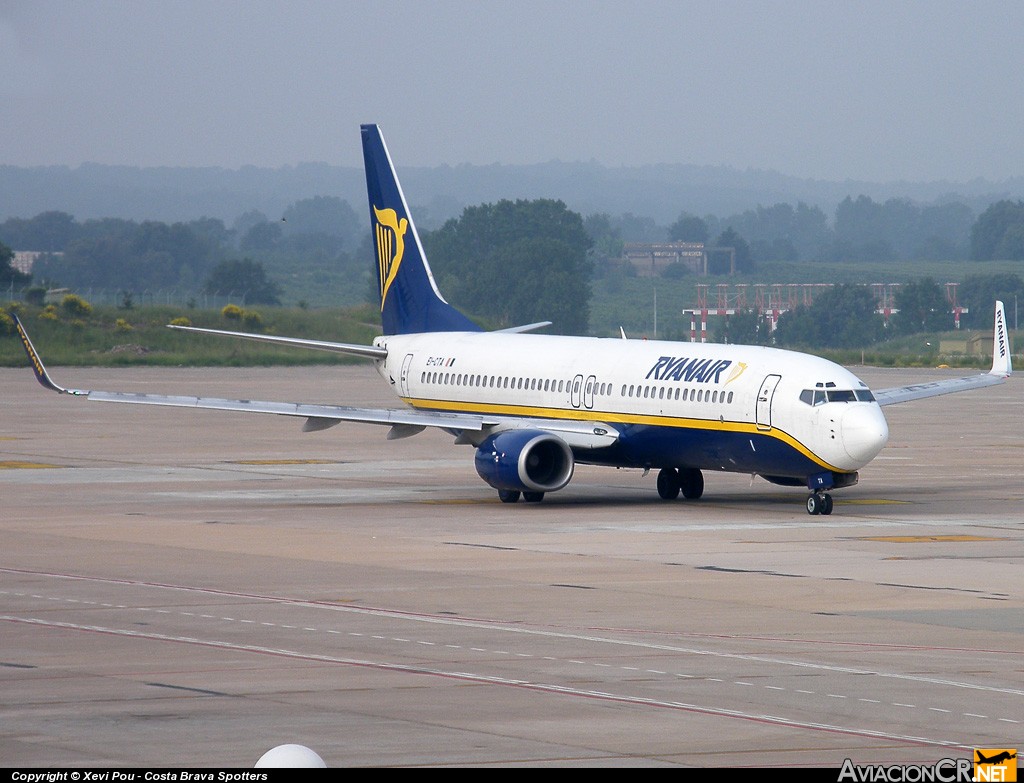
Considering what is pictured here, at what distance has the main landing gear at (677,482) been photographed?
4191 cm

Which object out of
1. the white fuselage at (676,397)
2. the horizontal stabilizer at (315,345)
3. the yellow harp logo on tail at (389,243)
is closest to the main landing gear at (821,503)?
the white fuselage at (676,397)

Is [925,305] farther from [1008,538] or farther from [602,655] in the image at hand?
[602,655]

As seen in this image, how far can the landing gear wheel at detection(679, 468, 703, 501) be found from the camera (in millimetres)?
42000

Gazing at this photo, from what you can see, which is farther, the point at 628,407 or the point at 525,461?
the point at 628,407

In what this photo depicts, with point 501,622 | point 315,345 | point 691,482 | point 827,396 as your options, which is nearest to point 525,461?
point 691,482

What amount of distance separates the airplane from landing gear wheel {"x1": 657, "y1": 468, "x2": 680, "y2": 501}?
0.03 meters

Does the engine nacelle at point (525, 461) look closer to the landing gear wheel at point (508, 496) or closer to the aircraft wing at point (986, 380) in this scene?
the landing gear wheel at point (508, 496)

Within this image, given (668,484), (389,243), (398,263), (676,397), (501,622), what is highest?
(389,243)

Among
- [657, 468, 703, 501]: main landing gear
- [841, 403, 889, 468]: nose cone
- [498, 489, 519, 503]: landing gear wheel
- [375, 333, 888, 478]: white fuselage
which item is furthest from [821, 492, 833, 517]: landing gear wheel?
[498, 489, 519, 503]: landing gear wheel

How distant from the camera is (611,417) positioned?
40875 mm

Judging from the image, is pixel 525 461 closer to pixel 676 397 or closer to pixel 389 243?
pixel 676 397

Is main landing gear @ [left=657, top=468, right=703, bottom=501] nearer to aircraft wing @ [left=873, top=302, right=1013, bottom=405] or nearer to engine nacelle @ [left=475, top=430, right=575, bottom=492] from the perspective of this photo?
engine nacelle @ [left=475, top=430, right=575, bottom=492]

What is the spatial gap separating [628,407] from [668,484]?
2.51 m

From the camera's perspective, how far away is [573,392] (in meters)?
42.0
